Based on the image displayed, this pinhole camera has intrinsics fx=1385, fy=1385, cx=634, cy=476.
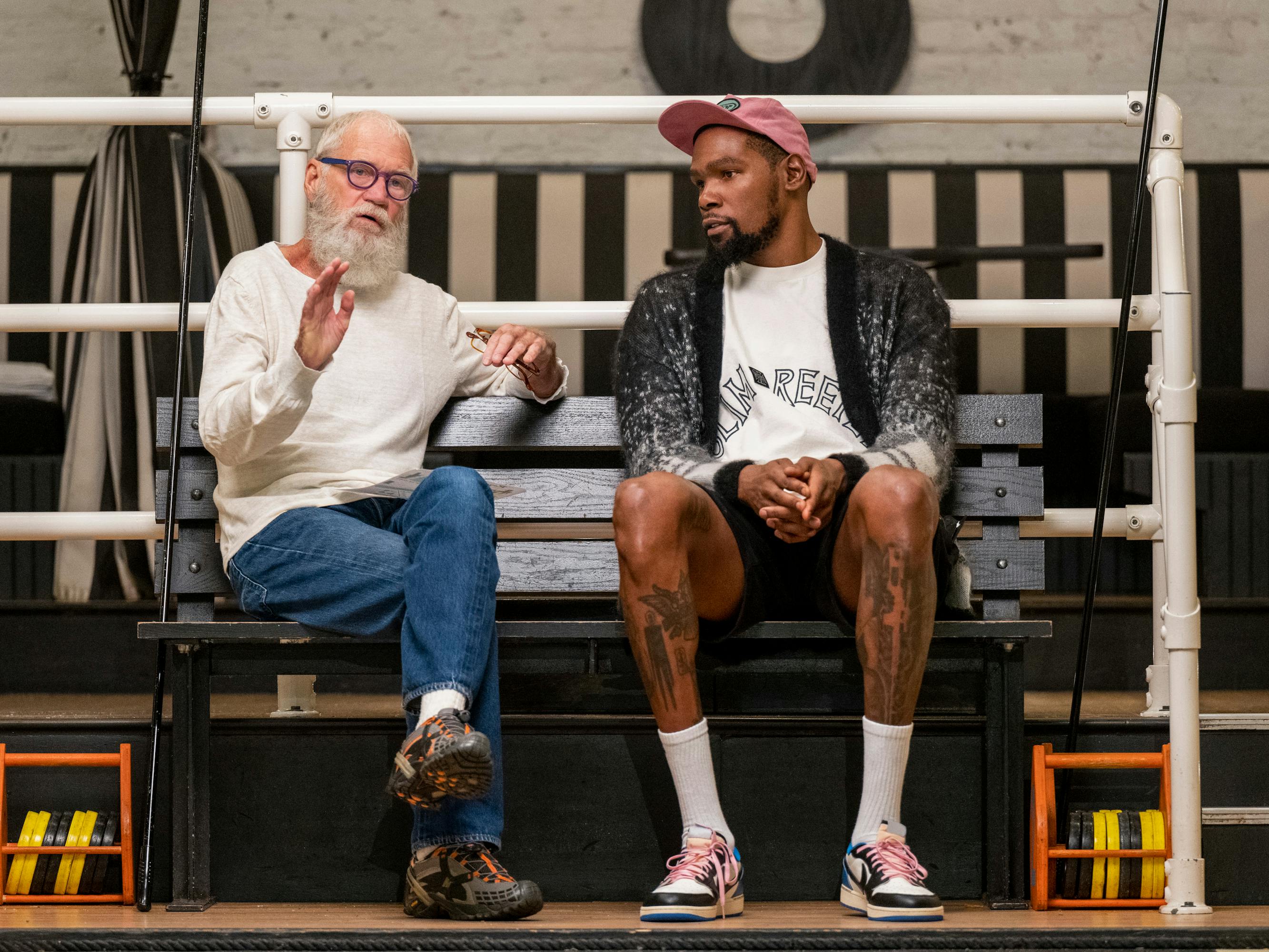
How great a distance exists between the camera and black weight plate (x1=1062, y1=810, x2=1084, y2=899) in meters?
1.93

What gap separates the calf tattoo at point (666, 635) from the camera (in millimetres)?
1774

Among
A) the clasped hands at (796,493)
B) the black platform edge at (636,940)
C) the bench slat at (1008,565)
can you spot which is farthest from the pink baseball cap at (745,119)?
the black platform edge at (636,940)

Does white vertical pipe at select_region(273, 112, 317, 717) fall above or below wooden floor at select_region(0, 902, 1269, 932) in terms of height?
above

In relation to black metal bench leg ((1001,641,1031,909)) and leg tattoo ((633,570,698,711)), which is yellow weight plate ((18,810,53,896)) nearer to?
leg tattoo ((633,570,698,711))

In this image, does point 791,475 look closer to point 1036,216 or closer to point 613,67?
point 1036,216

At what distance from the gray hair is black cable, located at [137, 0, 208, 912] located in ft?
0.62

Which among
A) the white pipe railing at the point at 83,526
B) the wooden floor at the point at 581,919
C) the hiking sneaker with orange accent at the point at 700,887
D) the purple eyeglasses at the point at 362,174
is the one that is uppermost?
the purple eyeglasses at the point at 362,174

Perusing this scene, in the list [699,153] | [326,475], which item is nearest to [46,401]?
[326,475]

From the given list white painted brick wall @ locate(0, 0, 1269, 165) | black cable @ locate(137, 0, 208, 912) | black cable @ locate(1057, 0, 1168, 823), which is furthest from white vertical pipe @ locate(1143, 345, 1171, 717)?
white painted brick wall @ locate(0, 0, 1269, 165)

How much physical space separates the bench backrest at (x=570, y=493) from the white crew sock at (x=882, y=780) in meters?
0.35

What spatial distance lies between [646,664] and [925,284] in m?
0.73

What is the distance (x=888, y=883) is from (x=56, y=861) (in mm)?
1155

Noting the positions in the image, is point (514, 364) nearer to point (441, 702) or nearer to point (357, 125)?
point (357, 125)

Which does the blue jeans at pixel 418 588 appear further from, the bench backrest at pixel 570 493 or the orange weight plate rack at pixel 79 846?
the orange weight plate rack at pixel 79 846
